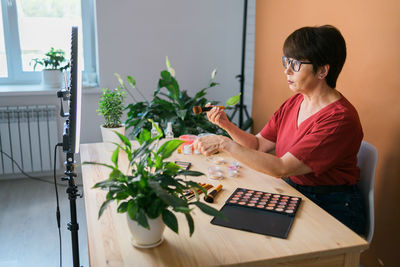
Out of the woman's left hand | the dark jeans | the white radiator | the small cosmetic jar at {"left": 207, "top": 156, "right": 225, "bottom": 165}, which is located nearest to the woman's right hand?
the small cosmetic jar at {"left": 207, "top": 156, "right": 225, "bottom": 165}

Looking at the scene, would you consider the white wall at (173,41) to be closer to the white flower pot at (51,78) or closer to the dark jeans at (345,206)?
the white flower pot at (51,78)

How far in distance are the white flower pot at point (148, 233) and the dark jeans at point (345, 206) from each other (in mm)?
828

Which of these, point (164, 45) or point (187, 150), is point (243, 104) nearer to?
point (164, 45)

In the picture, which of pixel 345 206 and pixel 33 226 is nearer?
pixel 345 206

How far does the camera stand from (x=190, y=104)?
9.93ft

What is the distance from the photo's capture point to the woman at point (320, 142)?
1597mm

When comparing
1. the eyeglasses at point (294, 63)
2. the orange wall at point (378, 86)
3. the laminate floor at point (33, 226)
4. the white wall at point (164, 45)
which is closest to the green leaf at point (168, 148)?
the eyeglasses at point (294, 63)

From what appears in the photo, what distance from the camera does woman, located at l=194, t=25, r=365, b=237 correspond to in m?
1.60

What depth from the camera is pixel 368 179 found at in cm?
171

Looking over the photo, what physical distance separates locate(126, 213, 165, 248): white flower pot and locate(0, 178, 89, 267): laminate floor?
4.39ft

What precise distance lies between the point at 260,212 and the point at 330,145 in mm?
475

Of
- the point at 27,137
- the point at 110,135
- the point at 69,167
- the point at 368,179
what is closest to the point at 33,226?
the point at 27,137

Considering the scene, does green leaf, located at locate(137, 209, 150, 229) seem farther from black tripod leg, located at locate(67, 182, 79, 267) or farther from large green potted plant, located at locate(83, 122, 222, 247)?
black tripod leg, located at locate(67, 182, 79, 267)

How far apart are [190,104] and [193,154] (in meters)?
1.09
